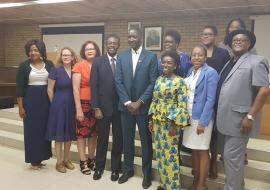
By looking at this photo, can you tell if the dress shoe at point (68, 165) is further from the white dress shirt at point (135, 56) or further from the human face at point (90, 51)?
the white dress shirt at point (135, 56)

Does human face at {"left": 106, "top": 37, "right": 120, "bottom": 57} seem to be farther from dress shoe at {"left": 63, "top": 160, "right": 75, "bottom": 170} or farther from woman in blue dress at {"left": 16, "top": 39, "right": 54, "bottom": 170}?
dress shoe at {"left": 63, "top": 160, "right": 75, "bottom": 170}

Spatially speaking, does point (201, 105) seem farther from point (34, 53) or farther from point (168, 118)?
point (34, 53)

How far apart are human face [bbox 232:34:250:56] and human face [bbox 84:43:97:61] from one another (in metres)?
1.51

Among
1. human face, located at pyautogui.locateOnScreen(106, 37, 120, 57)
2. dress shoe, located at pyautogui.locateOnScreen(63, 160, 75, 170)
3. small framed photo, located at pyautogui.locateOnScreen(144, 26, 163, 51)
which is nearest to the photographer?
human face, located at pyautogui.locateOnScreen(106, 37, 120, 57)

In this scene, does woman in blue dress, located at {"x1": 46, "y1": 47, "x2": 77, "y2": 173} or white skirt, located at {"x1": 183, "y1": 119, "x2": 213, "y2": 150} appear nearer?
white skirt, located at {"x1": 183, "y1": 119, "x2": 213, "y2": 150}

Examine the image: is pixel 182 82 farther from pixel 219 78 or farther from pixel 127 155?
pixel 127 155

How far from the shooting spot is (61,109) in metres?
3.14

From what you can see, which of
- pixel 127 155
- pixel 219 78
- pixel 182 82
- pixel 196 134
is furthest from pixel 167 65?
pixel 127 155

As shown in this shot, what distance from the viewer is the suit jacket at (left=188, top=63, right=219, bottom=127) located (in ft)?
7.76

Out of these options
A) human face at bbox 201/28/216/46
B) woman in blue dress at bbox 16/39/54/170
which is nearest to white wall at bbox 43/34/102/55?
woman in blue dress at bbox 16/39/54/170

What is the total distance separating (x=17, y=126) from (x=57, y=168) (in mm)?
1817

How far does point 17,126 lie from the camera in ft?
15.7

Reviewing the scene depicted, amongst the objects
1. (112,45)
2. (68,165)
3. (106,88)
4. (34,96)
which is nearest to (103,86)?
(106,88)

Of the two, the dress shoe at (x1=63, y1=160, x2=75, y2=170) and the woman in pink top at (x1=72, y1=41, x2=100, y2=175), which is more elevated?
the woman in pink top at (x1=72, y1=41, x2=100, y2=175)
